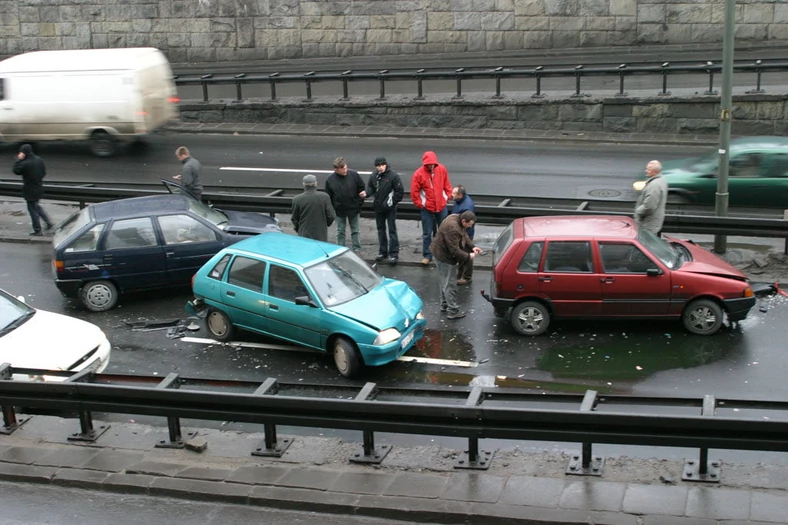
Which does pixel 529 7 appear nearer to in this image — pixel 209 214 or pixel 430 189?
pixel 430 189

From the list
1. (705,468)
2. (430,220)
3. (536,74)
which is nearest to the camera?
(705,468)

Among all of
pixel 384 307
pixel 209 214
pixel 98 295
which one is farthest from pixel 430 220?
pixel 98 295

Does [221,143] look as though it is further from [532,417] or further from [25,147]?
[532,417]

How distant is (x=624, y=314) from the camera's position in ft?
39.4

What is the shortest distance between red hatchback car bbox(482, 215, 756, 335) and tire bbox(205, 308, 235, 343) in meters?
3.51

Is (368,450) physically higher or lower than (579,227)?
lower

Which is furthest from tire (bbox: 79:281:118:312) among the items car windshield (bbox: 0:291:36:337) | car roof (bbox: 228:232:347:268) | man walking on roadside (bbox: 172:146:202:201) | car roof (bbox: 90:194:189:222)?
man walking on roadside (bbox: 172:146:202:201)

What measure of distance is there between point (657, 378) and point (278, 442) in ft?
15.3

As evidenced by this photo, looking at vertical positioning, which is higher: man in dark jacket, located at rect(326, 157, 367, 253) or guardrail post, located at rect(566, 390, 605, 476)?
man in dark jacket, located at rect(326, 157, 367, 253)

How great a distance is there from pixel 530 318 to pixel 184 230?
5.43 meters

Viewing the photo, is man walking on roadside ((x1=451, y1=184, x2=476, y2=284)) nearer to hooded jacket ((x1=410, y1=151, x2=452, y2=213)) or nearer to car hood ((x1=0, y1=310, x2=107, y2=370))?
hooded jacket ((x1=410, y1=151, x2=452, y2=213))

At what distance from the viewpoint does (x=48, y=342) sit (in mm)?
10734

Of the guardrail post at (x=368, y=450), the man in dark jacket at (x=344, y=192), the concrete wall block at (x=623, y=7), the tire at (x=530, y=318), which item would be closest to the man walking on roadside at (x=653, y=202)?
the tire at (x=530, y=318)

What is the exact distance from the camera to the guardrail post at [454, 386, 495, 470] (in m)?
8.11
